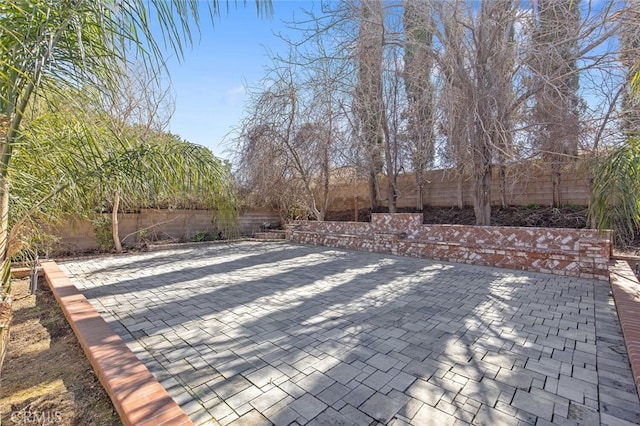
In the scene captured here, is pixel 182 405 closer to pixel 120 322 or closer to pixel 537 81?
pixel 120 322

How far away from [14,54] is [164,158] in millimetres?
1424

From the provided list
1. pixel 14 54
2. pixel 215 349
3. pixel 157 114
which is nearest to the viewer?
pixel 14 54

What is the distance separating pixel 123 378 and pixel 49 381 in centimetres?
93

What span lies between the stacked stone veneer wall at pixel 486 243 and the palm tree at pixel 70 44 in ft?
17.3

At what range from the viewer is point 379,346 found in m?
2.99

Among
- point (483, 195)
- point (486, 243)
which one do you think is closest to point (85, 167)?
point (486, 243)

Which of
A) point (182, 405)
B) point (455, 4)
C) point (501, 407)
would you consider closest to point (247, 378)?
point (182, 405)

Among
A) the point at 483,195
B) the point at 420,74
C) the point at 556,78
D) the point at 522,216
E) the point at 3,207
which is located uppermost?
the point at 420,74

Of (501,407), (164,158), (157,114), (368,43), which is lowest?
(501,407)

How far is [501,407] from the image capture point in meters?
2.08

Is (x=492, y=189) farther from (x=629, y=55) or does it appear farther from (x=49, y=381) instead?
(x=49, y=381)

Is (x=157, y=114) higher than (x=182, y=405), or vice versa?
(x=157, y=114)

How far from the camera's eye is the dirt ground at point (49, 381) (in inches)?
82.3

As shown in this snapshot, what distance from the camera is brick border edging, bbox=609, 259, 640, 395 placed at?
2.61 metres
